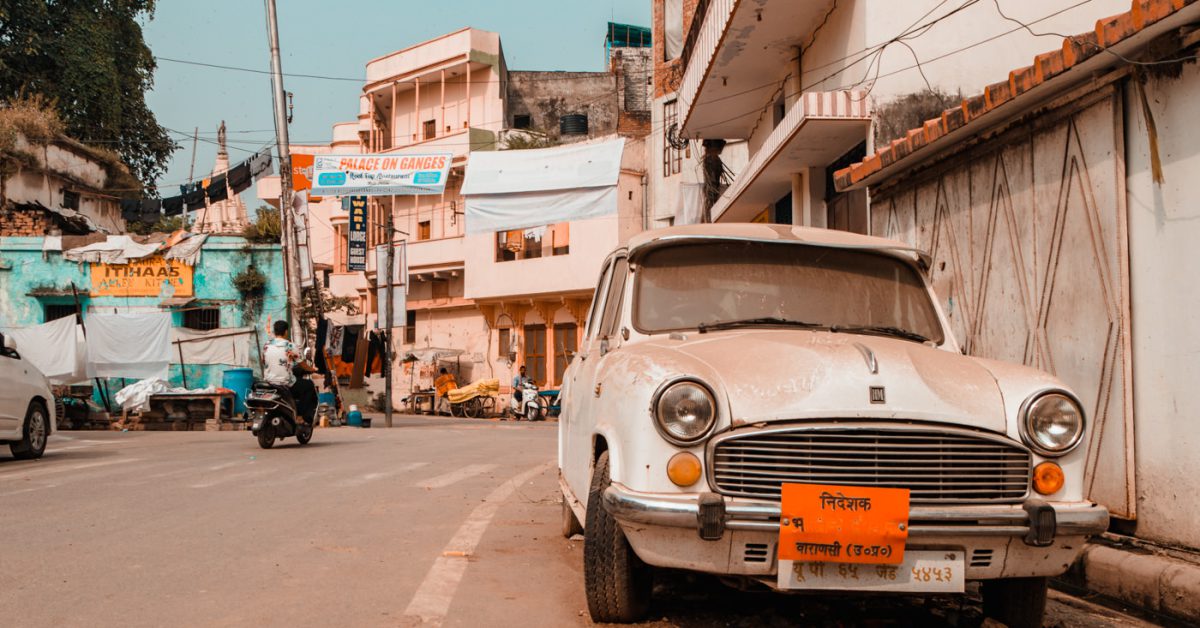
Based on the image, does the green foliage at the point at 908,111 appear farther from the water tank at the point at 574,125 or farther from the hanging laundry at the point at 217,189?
the water tank at the point at 574,125

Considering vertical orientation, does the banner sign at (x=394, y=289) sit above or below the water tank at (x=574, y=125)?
below

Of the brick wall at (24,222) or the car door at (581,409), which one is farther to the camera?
the brick wall at (24,222)

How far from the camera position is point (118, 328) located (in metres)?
25.5

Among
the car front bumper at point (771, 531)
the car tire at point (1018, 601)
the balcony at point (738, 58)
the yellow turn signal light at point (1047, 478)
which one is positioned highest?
the balcony at point (738, 58)

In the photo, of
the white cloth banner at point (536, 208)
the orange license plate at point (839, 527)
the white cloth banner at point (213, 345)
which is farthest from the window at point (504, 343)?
the orange license plate at point (839, 527)

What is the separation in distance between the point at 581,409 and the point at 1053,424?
7.53 ft

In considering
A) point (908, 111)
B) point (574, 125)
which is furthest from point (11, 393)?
point (574, 125)

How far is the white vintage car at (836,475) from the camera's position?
142 inches

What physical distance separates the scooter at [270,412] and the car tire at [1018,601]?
11.3m

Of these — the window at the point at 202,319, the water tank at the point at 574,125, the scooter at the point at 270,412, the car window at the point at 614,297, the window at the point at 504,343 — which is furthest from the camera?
the water tank at the point at 574,125

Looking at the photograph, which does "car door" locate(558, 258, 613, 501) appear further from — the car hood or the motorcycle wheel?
the motorcycle wheel

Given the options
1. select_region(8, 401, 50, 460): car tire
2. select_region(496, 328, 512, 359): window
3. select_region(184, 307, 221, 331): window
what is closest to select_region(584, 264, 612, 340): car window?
select_region(8, 401, 50, 460): car tire

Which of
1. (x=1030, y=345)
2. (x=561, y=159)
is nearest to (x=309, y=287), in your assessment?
(x=561, y=159)

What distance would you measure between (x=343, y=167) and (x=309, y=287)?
17.6 feet
